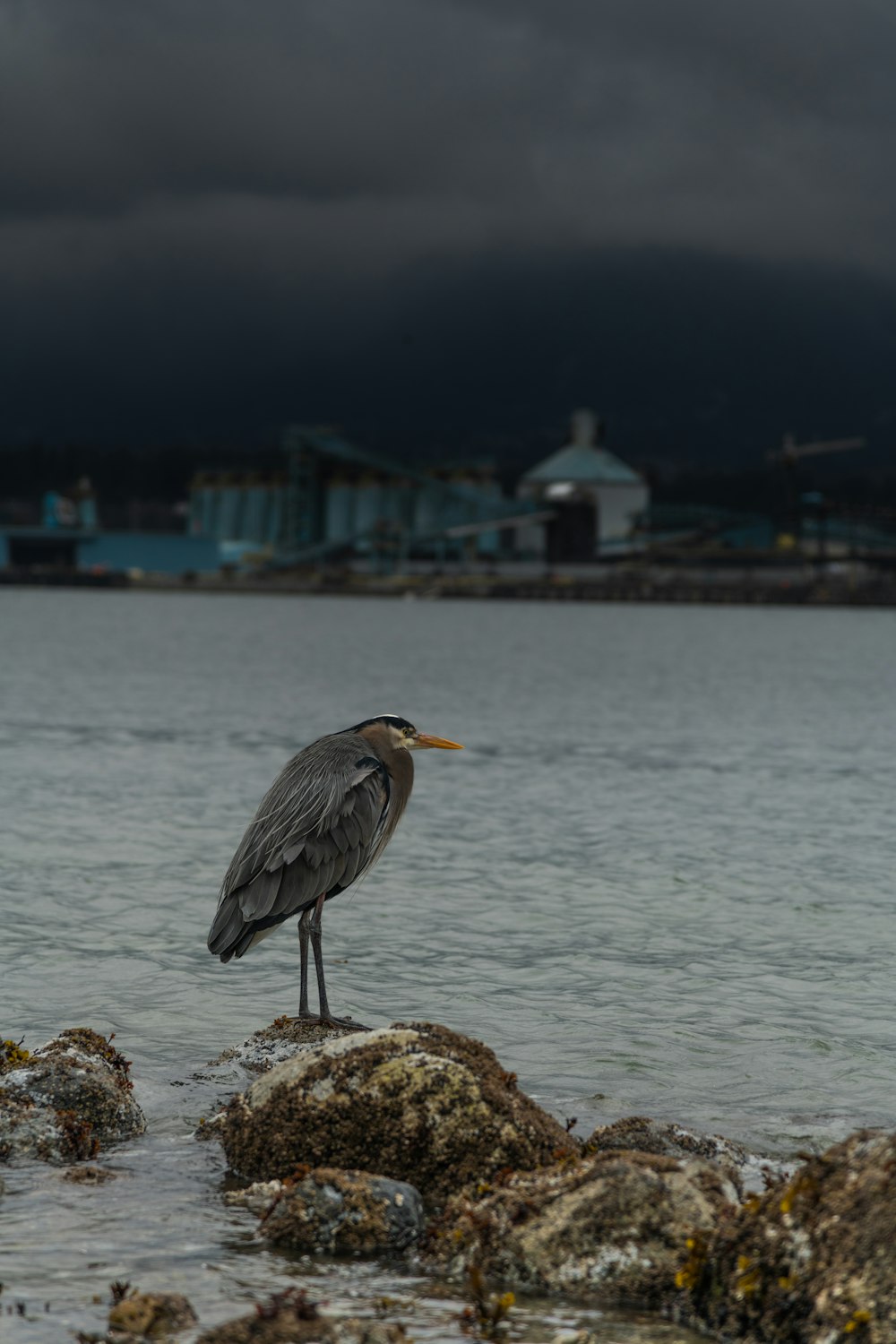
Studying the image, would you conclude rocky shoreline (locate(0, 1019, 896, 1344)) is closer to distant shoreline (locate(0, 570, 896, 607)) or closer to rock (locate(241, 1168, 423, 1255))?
rock (locate(241, 1168, 423, 1255))

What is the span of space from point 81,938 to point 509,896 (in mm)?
3835

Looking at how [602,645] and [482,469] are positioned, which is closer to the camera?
[602,645]

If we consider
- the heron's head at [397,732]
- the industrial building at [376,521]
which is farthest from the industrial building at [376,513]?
the heron's head at [397,732]

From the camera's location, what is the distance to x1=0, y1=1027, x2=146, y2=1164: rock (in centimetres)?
629

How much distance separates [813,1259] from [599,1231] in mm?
786

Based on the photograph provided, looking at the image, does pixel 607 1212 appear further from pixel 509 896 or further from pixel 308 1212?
pixel 509 896

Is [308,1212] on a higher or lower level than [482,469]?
lower

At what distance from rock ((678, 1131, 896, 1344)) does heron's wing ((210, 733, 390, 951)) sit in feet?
9.92

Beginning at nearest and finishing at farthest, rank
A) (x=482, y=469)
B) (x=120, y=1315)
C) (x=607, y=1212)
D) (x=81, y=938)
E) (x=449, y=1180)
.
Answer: (x=120, y=1315), (x=607, y=1212), (x=449, y=1180), (x=81, y=938), (x=482, y=469)

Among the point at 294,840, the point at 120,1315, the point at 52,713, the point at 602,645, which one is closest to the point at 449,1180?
the point at 120,1315

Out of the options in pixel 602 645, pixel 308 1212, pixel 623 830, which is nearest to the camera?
pixel 308 1212

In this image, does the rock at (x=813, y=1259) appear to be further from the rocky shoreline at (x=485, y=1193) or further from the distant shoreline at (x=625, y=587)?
the distant shoreline at (x=625, y=587)

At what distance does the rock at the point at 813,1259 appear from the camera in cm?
423

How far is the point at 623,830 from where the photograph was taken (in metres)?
17.5
